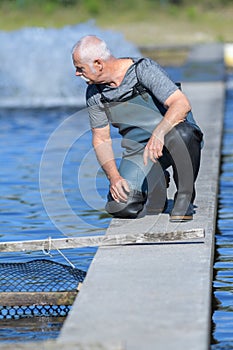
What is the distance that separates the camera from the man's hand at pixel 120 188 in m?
6.75

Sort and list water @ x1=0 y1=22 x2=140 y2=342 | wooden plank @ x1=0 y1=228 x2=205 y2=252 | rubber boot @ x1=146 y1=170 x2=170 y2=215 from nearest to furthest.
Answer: wooden plank @ x1=0 y1=228 x2=205 y2=252, rubber boot @ x1=146 y1=170 x2=170 y2=215, water @ x1=0 y1=22 x2=140 y2=342

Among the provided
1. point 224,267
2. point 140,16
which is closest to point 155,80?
point 224,267

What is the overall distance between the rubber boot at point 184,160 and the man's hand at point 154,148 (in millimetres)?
177

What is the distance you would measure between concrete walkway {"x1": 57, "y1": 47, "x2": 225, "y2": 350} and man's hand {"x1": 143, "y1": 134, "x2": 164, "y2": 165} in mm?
449

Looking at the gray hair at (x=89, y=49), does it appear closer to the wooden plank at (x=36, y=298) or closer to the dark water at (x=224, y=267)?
the wooden plank at (x=36, y=298)

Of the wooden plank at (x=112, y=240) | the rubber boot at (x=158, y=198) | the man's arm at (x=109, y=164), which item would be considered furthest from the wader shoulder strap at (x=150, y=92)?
Result: the wooden plank at (x=112, y=240)

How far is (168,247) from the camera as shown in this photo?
6.17m

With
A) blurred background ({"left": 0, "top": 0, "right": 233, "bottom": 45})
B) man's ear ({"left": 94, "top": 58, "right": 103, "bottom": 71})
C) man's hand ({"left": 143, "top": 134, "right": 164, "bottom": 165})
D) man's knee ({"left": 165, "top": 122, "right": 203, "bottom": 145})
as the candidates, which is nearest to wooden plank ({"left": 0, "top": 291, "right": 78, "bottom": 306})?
man's hand ({"left": 143, "top": 134, "right": 164, "bottom": 165})

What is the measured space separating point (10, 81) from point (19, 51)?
1.85 meters

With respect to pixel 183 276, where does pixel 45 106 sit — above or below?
above

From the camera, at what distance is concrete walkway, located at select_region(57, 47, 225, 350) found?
14.7 feet

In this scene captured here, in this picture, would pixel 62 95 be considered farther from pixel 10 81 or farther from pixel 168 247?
pixel 168 247

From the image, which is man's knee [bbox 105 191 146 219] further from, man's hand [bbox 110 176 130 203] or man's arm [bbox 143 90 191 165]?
man's arm [bbox 143 90 191 165]

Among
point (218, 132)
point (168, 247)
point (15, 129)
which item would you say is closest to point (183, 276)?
point (168, 247)
